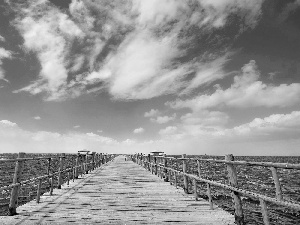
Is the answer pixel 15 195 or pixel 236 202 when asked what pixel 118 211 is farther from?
pixel 236 202

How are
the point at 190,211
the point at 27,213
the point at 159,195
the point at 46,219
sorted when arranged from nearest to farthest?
the point at 46,219, the point at 27,213, the point at 190,211, the point at 159,195

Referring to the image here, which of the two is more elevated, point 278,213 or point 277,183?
point 277,183

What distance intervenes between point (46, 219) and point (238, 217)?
383cm

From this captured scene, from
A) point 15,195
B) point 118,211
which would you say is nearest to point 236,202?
point 118,211

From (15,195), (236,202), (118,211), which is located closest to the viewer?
(236,202)

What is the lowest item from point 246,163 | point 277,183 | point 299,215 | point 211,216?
point 299,215

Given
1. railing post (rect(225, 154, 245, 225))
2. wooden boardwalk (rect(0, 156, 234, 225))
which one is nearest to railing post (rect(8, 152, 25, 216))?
wooden boardwalk (rect(0, 156, 234, 225))

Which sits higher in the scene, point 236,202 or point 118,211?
point 236,202

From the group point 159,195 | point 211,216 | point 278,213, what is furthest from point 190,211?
point 278,213

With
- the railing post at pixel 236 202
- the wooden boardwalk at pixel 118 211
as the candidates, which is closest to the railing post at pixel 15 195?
the wooden boardwalk at pixel 118 211

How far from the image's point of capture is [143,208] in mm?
6191

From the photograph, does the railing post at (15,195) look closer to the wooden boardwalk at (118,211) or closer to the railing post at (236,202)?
the wooden boardwalk at (118,211)

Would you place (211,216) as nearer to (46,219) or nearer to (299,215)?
(46,219)

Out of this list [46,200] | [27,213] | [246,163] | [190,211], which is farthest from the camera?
[46,200]
